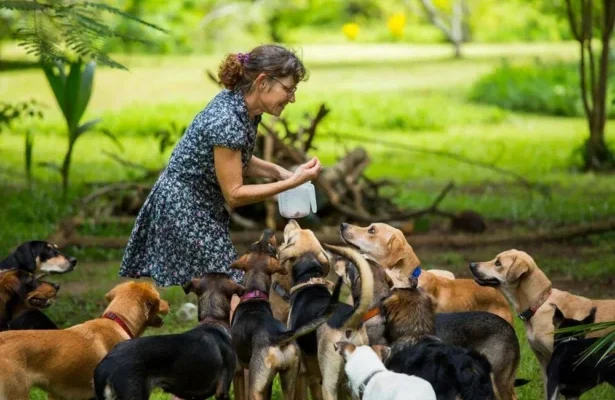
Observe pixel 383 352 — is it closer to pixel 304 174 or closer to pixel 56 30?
pixel 304 174

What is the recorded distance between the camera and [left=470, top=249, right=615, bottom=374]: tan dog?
705 centimetres

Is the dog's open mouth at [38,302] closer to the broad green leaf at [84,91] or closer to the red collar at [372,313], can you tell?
the red collar at [372,313]

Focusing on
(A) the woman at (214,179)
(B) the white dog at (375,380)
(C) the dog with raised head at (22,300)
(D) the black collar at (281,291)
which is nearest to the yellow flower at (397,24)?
(D) the black collar at (281,291)

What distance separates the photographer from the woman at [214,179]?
659cm

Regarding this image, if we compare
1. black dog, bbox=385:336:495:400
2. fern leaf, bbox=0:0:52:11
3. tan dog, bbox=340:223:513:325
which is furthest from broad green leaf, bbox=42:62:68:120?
black dog, bbox=385:336:495:400

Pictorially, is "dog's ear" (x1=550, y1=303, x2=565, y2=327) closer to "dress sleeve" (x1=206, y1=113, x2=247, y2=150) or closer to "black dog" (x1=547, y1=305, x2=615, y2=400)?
"black dog" (x1=547, y1=305, x2=615, y2=400)

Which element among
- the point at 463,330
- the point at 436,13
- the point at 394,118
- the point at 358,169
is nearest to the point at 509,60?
the point at 436,13

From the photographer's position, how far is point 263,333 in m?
6.31

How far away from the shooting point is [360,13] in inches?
1599

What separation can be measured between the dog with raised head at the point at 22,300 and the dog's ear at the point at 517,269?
9.35 feet

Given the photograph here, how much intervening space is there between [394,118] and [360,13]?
66.7 ft

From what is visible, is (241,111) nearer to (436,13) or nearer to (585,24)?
(585,24)

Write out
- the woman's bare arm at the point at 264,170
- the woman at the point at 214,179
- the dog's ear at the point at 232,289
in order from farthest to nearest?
the woman's bare arm at the point at 264,170, the woman at the point at 214,179, the dog's ear at the point at 232,289

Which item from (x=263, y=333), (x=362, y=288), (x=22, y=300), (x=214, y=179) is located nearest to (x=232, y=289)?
(x=263, y=333)
